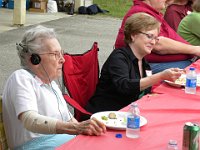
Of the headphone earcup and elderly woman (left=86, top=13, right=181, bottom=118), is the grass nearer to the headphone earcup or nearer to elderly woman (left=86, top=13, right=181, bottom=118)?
elderly woman (left=86, top=13, right=181, bottom=118)

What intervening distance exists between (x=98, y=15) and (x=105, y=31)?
355 cm

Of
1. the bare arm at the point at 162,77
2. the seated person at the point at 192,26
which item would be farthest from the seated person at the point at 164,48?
the bare arm at the point at 162,77

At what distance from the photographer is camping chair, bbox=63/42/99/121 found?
360cm

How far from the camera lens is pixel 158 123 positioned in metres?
2.50

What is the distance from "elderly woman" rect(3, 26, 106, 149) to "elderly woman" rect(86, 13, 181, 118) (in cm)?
74

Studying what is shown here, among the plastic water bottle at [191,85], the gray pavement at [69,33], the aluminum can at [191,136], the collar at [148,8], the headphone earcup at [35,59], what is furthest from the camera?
the gray pavement at [69,33]

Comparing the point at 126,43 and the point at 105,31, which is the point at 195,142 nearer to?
the point at 126,43

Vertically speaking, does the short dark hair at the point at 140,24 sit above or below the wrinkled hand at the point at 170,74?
above

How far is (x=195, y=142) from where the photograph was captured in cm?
193

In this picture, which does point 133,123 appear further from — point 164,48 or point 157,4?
point 157,4

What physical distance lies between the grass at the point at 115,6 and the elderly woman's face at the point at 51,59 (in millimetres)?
13278

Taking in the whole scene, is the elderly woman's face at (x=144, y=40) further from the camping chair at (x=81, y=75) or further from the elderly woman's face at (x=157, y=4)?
the elderly woman's face at (x=157, y=4)

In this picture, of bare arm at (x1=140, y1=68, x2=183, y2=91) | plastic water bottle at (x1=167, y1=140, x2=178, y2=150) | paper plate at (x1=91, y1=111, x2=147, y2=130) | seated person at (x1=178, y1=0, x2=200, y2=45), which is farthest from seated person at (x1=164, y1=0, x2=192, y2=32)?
plastic water bottle at (x1=167, y1=140, x2=178, y2=150)

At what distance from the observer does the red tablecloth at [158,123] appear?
2.12 meters
